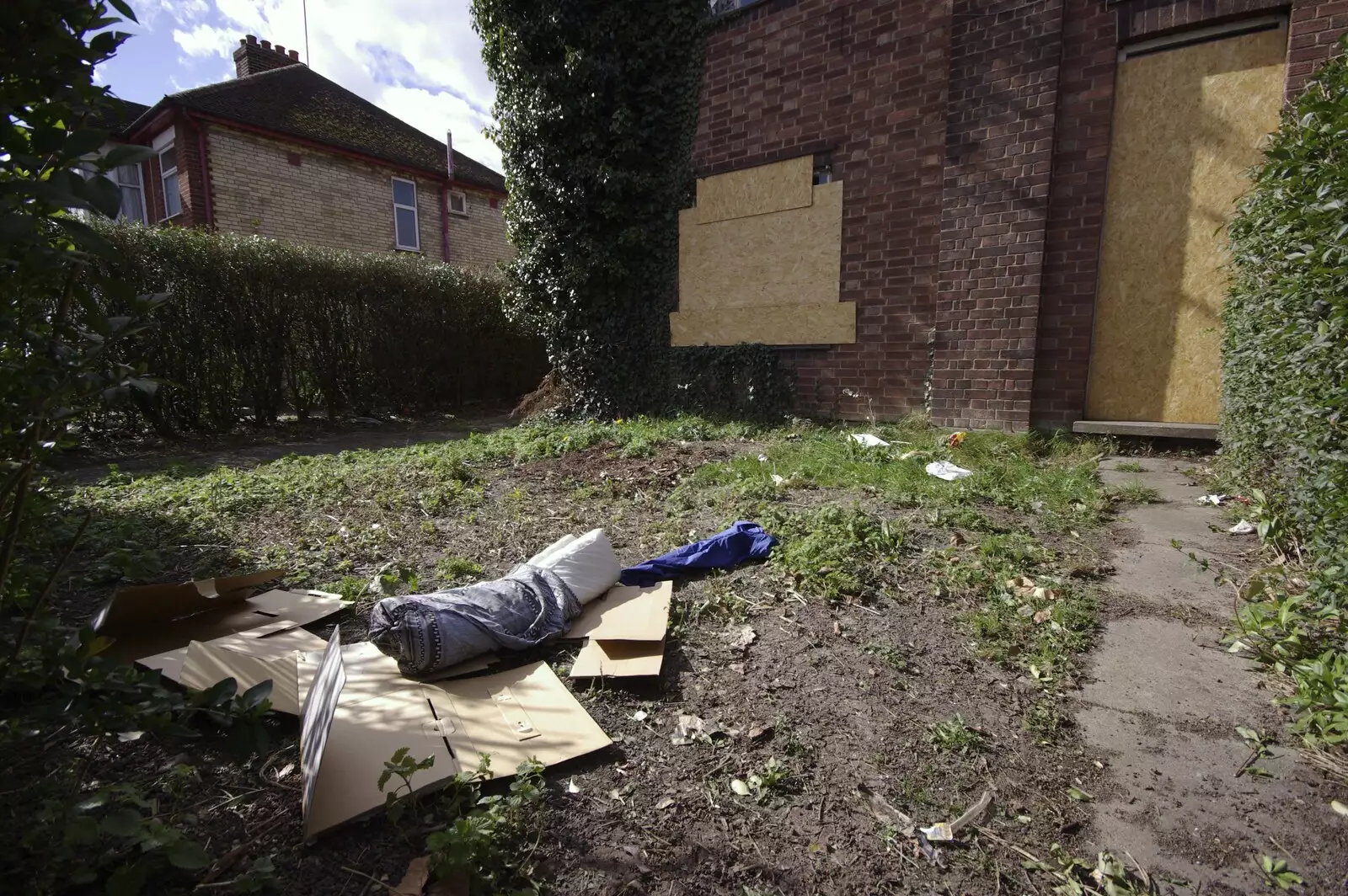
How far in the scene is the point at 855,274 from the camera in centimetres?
675

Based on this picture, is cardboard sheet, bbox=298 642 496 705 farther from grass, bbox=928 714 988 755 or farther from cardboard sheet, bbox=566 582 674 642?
grass, bbox=928 714 988 755

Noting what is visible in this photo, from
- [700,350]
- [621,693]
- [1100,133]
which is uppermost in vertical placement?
[1100,133]

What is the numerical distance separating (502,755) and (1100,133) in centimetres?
648

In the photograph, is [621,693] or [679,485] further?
[679,485]

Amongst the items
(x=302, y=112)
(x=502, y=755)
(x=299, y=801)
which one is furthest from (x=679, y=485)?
(x=302, y=112)

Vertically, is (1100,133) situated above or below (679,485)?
above

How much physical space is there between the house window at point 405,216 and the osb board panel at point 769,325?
1193 cm

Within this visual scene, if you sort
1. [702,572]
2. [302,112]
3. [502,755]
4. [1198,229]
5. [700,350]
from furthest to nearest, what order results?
[302,112] → [700,350] → [1198,229] → [702,572] → [502,755]

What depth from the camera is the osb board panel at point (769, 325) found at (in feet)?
22.7

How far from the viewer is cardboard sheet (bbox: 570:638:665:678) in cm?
A: 244

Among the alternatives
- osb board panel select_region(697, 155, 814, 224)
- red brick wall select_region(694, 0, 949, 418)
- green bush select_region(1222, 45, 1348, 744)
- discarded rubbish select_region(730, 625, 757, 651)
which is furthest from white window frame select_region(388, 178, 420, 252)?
green bush select_region(1222, 45, 1348, 744)

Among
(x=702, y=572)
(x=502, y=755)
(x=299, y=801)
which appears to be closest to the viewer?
(x=299, y=801)

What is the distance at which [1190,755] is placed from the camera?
195 centimetres

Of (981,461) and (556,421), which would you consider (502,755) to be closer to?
(981,461)
